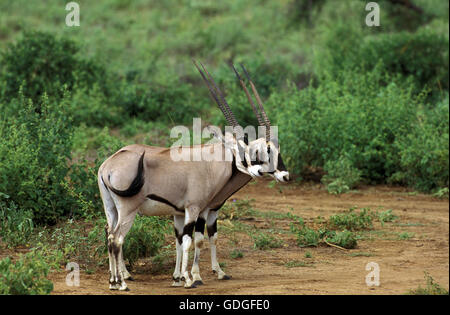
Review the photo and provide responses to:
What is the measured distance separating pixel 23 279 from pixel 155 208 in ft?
4.43

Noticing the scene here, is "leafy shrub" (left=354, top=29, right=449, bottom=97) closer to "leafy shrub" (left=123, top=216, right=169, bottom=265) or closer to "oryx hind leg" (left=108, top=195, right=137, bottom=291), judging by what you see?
"leafy shrub" (left=123, top=216, right=169, bottom=265)

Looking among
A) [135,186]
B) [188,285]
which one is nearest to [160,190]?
[135,186]

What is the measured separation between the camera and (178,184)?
657 centimetres

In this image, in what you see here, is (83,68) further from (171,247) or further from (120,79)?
(171,247)

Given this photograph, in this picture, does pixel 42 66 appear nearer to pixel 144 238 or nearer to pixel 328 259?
pixel 144 238

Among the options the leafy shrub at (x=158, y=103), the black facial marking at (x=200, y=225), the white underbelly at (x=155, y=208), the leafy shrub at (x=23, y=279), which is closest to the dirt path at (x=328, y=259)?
the leafy shrub at (x=23, y=279)

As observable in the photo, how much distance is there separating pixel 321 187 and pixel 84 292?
264 inches

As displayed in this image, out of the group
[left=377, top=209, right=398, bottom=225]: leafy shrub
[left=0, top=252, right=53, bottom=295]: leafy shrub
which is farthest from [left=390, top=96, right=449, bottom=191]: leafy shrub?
[left=0, top=252, right=53, bottom=295]: leafy shrub

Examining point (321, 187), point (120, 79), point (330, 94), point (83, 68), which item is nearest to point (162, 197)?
point (321, 187)

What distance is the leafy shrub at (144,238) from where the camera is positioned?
731 centimetres

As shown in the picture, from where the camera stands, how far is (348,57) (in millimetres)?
16266

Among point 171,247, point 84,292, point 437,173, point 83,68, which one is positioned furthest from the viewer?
point 83,68

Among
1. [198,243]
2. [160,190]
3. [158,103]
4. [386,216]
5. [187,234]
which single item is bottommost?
[386,216]

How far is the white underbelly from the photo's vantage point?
6.50 meters
